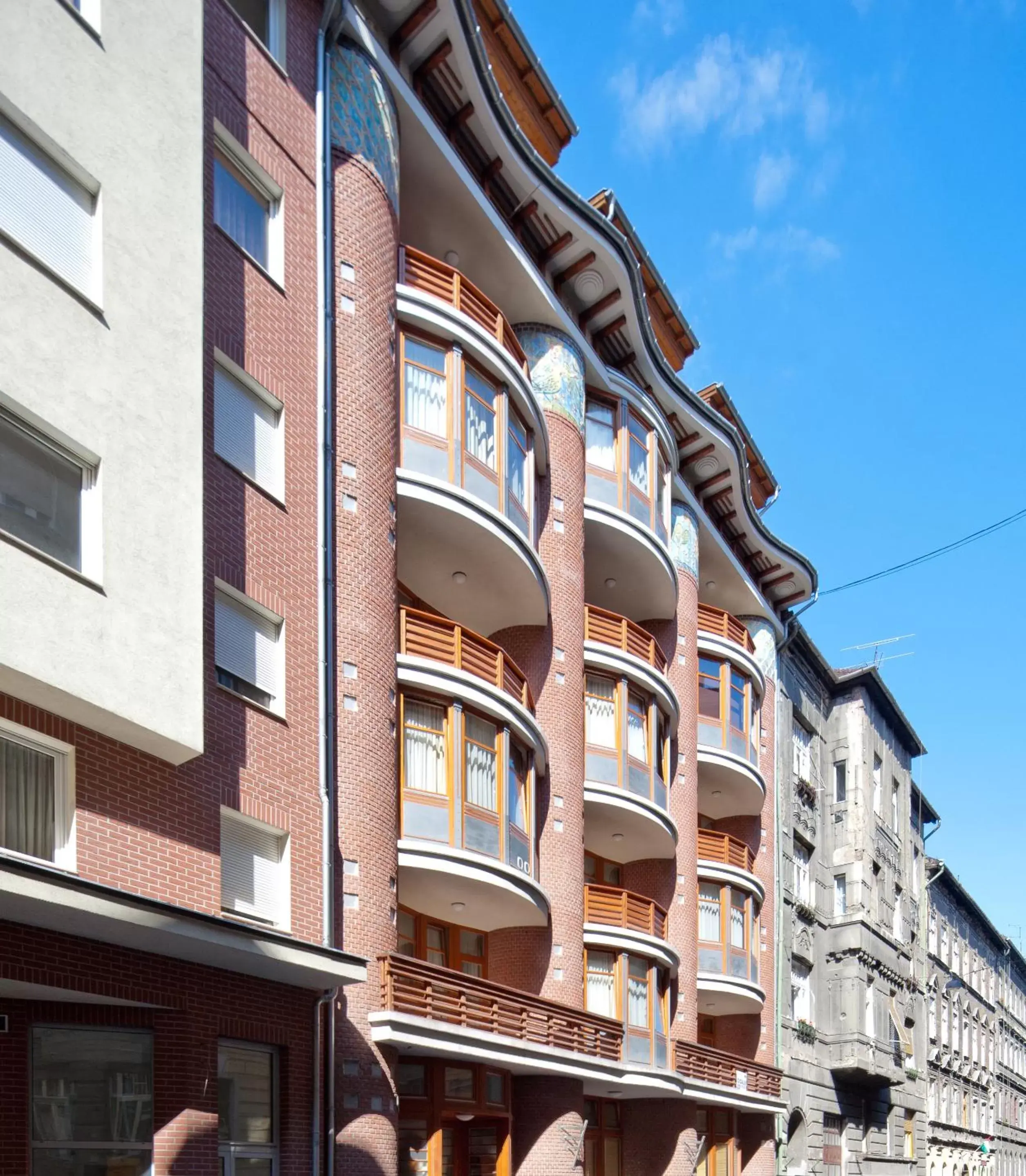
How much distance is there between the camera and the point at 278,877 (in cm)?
1948

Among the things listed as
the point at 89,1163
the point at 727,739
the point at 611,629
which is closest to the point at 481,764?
the point at 611,629

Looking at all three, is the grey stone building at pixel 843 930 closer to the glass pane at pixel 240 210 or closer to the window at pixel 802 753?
the window at pixel 802 753

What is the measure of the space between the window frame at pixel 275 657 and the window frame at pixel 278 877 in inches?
55.9

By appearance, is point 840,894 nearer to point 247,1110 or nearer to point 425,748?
point 425,748

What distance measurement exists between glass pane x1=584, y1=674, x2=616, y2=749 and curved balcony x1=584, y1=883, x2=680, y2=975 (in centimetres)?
316

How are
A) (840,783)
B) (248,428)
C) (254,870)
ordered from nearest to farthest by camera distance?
1. (254,870)
2. (248,428)
3. (840,783)

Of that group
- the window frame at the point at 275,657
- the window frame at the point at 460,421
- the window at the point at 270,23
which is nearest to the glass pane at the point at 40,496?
the window frame at the point at 275,657

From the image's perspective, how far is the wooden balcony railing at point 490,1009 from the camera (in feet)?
70.4

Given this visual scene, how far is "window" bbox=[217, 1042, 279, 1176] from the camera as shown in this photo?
17703 millimetres

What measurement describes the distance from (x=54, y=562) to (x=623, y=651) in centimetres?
2039

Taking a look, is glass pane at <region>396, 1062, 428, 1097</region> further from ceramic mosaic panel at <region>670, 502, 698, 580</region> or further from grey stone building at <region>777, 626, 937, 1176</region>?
grey stone building at <region>777, 626, 937, 1176</region>

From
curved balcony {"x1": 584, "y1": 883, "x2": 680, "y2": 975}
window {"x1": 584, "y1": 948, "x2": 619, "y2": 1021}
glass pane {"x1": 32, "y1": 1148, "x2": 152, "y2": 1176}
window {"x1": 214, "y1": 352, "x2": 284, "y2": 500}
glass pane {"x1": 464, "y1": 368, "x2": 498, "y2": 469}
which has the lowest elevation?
glass pane {"x1": 32, "y1": 1148, "x2": 152, "y2": 1176}

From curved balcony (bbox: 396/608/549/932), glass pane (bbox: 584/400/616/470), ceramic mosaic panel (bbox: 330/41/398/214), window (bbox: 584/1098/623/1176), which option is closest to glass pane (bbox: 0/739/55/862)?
curved balcony (bbox: 396/608/549/932)

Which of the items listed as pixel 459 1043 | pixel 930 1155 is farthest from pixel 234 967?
pixel 930 1155
